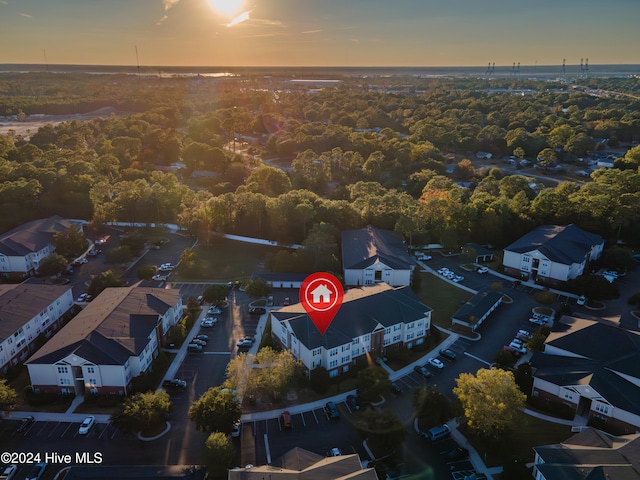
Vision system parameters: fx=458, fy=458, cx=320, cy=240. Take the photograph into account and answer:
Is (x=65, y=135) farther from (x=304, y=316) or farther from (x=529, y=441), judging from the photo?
(x=529, y=441)

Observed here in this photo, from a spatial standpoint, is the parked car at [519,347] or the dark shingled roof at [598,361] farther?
the parked car at [519,347]

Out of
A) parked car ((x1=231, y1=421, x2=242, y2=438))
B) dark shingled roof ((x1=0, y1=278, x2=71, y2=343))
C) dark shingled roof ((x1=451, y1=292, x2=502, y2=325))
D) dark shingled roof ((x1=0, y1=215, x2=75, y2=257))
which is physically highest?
dark shingled roof ((x1=0, y1=215, x2=75, y2=257))

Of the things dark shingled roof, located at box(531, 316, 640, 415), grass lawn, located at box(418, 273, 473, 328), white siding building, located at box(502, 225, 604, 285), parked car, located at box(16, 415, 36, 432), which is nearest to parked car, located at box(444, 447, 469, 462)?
dark shingled roof, located at box(531, 316, 640, 415)

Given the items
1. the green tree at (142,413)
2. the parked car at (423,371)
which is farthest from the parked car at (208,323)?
the parked car at (423,371)

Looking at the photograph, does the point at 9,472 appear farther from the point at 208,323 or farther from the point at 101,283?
the point at 101,283

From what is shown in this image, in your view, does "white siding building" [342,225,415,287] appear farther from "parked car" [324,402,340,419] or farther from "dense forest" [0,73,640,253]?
"parked car" [324,402,340,419]

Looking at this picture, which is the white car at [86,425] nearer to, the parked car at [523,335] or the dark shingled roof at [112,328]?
the dark shingled roof at [112,328]
